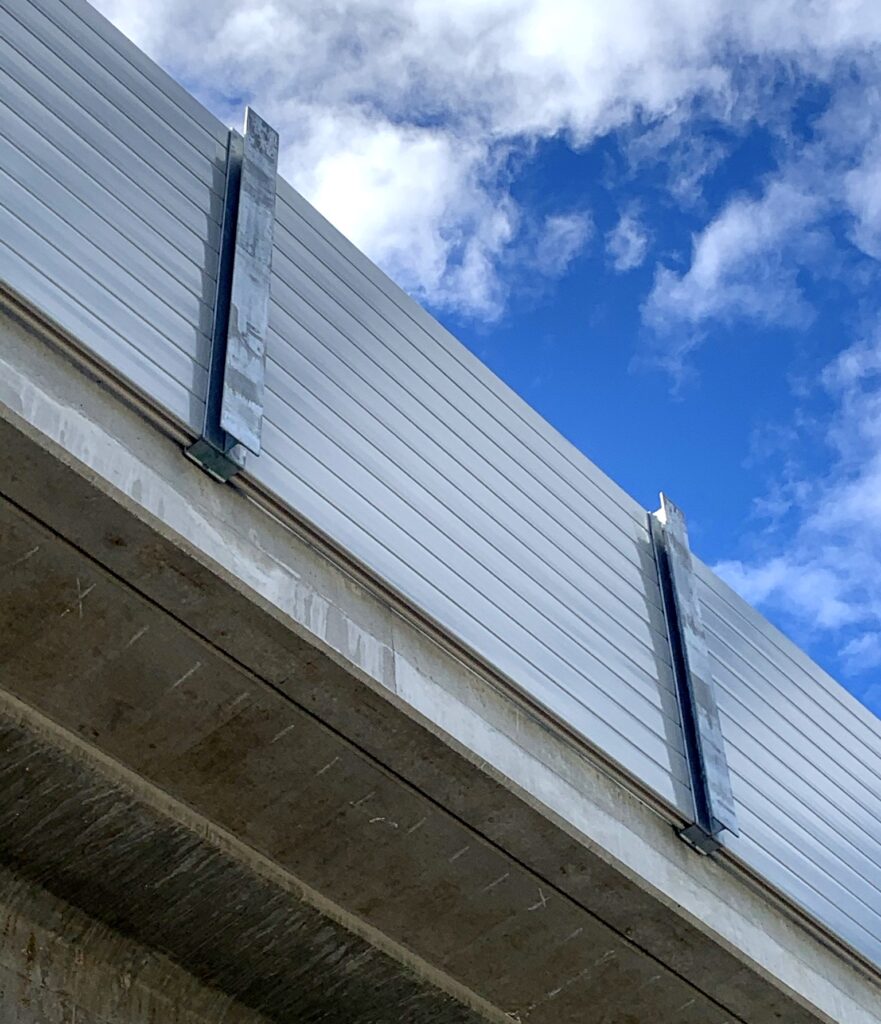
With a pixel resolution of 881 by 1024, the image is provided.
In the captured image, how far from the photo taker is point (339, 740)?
283 inches

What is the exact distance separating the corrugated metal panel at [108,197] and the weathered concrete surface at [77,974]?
7.85 ft

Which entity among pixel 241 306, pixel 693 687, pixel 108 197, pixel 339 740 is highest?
pixel 108 197

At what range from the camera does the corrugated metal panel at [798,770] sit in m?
9.63

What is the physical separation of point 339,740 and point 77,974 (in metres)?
1.62

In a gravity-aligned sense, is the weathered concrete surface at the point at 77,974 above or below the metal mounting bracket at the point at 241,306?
below

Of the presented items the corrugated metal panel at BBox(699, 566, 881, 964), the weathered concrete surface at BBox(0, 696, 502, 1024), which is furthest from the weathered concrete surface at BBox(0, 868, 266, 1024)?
the corrugated metal panel at BBox(699, 566, 881, 964)

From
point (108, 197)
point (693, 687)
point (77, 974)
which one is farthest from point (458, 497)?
point (77, 974)

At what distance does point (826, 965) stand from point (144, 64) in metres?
6.59

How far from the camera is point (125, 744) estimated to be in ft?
23.3

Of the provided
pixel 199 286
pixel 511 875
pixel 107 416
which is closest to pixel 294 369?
pixel 199 286

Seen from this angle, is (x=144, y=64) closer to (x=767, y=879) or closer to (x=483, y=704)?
(x=483, y=704)

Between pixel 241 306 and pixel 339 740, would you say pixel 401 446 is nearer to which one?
pixel 241 306

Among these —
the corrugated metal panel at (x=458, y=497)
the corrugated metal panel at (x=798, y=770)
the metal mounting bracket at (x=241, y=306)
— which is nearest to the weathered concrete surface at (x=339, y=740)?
the metal mounting bracket at (x=241, y=306)

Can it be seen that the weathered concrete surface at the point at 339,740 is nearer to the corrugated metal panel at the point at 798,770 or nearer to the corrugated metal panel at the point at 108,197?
the corrugated metal panel at the point at 108,197
